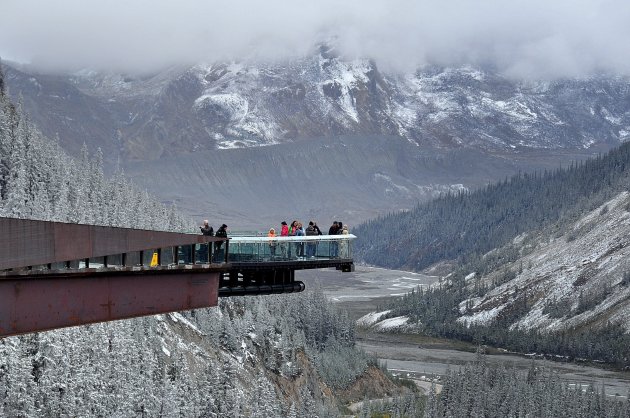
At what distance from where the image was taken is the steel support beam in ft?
109

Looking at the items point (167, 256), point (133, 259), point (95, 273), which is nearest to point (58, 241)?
point (95, 273)

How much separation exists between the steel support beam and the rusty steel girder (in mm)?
971

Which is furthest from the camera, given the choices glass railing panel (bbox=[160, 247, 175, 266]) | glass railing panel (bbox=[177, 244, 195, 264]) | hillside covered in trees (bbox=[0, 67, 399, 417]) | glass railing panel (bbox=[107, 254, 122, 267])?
hillside covered in trees (bbox=[0, 67, 399, 417])

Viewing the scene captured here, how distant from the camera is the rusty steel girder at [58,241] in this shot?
3188cm

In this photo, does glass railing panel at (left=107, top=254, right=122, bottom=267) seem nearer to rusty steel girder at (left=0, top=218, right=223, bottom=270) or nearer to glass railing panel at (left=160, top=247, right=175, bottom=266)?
rusty steel girder at (left=0, top=218, right=223, bottom=270)

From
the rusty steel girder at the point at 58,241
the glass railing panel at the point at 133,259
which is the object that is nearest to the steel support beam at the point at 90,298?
the rusty steel girder at the point at 58,241

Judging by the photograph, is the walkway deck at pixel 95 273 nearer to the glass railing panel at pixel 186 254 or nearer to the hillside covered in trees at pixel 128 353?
the glass railing panel at pixel 186 254

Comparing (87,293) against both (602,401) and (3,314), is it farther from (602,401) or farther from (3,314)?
(602,401)

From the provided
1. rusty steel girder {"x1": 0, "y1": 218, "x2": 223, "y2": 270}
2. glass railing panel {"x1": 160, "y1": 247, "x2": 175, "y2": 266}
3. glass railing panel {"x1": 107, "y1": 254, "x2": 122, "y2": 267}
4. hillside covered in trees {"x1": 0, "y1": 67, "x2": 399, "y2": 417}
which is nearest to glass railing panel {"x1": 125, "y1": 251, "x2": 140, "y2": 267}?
glass railing panel {"x1": 107, "y1": 254, "x2": 122, "y2": 267}

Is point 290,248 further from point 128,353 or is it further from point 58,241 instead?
point 128,353

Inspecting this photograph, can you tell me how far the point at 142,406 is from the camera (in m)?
108

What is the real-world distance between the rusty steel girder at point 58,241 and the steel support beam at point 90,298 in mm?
971

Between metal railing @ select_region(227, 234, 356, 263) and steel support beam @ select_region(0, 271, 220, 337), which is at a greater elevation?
metal railing @ select_region(227, 234, 356, 263)

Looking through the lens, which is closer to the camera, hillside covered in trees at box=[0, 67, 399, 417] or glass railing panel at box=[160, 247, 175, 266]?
glass railing panel at box=[160, 247, 175, 266]
